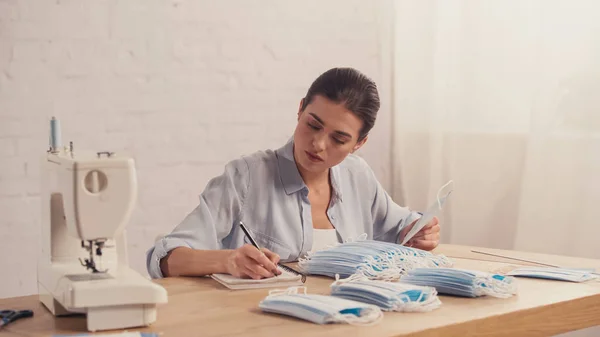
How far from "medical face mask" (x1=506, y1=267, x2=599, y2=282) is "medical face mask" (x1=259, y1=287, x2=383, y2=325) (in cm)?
59

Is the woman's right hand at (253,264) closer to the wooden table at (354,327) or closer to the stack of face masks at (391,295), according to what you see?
the wooden table at (354,327)

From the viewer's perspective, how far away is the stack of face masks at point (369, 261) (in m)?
2.00

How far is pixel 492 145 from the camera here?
133 inches

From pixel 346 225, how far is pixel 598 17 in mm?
1195

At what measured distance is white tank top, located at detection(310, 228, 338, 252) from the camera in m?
2.50

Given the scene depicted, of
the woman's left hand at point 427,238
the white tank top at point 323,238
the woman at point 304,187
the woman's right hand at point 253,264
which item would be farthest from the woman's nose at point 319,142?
the woman's right hand at point 253,264

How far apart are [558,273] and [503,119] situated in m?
1.35

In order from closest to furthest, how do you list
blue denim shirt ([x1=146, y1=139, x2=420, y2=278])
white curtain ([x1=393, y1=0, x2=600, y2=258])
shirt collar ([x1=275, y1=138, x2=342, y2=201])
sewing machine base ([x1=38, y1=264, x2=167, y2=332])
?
Answer: 1. sewing machine base ([x1=38, y1=264, x2=167, y2=332])
2. blue denim shirt ([x1=146, y1=139, x2=420, y2=278])
3. shirt collar ([x1=275, y1=138, x2=342, y2=201])
4. white curtain ([x1=393, y1=0, x2=600, y2=258])

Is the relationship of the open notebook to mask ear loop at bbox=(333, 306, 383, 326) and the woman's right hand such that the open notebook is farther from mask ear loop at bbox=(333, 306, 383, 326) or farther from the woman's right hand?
mask ear loop at bbox=(333, 306, 383, 326)

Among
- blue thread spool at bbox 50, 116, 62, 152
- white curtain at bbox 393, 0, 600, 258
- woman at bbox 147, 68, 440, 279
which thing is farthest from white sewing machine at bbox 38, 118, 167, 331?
white curtain at bbox 393, 0, 600, 258

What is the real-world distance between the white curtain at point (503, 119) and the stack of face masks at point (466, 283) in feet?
4.17

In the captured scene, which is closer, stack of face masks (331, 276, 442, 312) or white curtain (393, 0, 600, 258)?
stack of face masks (331, 276, 442, 312)

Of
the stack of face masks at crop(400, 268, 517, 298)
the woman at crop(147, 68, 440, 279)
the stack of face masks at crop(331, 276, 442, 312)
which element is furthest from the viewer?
the woman at crop(147, 68, 440, 279)

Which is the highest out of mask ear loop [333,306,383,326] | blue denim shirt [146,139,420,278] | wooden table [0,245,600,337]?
blue denim shirt [146,139,420,278]
